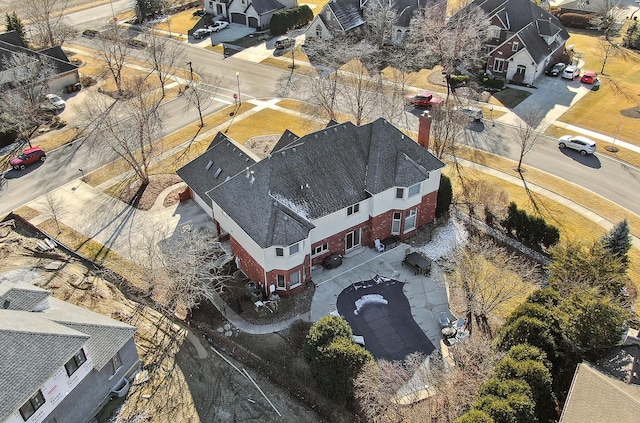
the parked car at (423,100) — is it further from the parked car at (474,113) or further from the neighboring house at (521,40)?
the neighboring house at (521,40)

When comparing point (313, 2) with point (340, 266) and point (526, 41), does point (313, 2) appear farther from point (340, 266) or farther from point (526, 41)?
point (340, 266)

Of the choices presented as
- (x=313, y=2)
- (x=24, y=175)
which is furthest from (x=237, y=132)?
(x=313, y=2)

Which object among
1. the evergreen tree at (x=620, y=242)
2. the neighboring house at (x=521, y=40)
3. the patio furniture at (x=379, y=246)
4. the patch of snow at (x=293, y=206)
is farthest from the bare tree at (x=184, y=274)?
the neighboring house at (x=521, y=40)

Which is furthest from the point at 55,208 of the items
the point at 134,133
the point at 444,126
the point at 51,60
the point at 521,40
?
the point at 521,40

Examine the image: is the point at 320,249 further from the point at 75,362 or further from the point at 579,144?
the point at 579,144

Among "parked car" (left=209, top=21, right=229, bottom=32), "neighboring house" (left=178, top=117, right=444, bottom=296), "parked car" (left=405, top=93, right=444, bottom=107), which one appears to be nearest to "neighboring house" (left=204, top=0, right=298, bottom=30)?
"parked car" (left=209, top=21, right=229, bottom=32)

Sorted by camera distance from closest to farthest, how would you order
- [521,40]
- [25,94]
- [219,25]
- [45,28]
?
[25,94] < [521,40] < [45,28] < [219,25]
